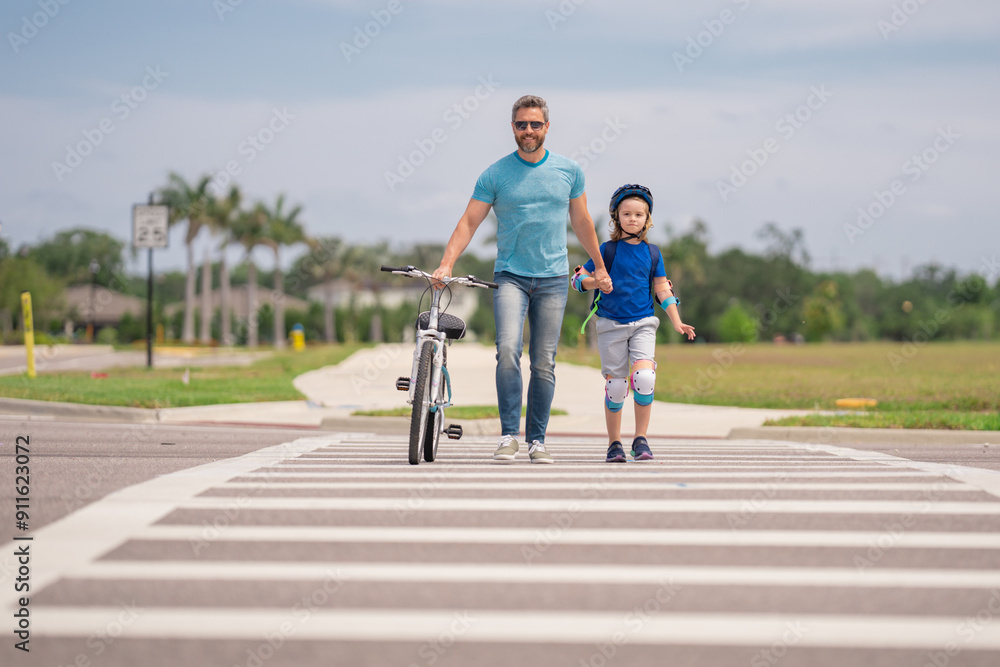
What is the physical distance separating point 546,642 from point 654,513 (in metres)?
1.86

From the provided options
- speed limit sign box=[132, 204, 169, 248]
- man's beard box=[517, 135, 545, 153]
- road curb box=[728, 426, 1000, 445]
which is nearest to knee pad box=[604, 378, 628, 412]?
man's beard box=[517, 135, 545, 153]

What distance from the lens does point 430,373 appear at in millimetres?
6953

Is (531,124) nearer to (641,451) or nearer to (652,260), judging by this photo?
(652,260)

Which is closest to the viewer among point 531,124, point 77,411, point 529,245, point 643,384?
point 531,124

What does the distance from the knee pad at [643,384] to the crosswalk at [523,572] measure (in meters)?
1.81

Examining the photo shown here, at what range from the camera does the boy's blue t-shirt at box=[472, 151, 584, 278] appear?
24.1 ft

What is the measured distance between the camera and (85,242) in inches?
4830

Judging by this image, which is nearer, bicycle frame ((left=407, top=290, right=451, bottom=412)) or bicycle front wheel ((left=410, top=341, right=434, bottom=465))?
bicycle front wheel ((left=410, top=341, right=434, bottom=465))

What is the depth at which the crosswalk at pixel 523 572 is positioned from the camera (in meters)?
3.11

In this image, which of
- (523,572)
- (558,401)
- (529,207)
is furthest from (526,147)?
(558,401)

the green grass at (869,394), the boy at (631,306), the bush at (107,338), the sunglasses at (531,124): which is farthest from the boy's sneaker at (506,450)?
the bush at (107,338)

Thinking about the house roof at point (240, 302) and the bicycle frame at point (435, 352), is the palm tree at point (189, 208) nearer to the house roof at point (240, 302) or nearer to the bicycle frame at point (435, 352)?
the house roof at point (240, 302)

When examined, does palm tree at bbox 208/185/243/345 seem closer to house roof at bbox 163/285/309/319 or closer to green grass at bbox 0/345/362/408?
house roof at bbox 163/285/309/319

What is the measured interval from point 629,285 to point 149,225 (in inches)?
879
